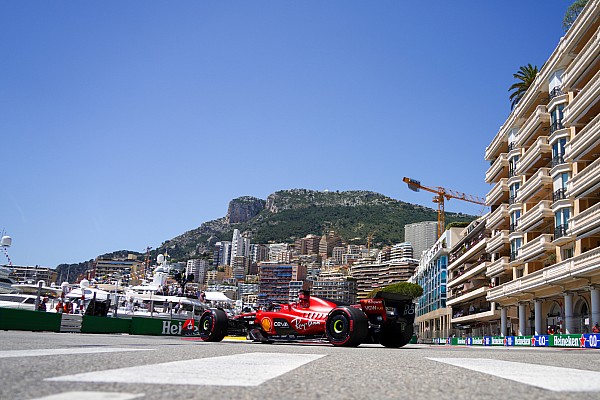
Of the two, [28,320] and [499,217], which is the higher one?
[499,217]

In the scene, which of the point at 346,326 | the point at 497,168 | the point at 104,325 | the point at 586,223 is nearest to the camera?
the point at 346,326

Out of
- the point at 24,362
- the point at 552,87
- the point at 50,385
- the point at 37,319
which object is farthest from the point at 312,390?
the point at 552,87

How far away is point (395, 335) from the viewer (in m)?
15.5

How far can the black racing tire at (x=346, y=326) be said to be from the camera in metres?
13.2

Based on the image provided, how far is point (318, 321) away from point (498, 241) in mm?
41052

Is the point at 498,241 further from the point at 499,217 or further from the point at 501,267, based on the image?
the point at 501,267

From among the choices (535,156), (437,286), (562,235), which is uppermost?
(535,156)

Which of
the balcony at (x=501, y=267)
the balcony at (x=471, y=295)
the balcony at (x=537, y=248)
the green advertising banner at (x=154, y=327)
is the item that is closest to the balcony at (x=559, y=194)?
the balcony at (x=537, y=248)

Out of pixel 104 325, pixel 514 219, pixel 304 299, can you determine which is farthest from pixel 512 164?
pixel 304 299

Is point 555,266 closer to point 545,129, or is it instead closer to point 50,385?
point 545,129

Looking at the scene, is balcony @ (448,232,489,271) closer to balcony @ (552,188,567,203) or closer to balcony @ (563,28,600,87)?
balcony @ (552,188,567,203)

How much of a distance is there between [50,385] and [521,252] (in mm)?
45760

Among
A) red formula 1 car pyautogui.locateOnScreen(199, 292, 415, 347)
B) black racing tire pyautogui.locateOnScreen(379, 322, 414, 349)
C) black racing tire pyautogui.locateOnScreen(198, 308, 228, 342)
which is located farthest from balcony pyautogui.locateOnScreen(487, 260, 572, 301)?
black racing tire pyautogui.locateOnScreen(198, 308, 228, 342)

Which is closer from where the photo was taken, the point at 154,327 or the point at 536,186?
the point at 154,327
